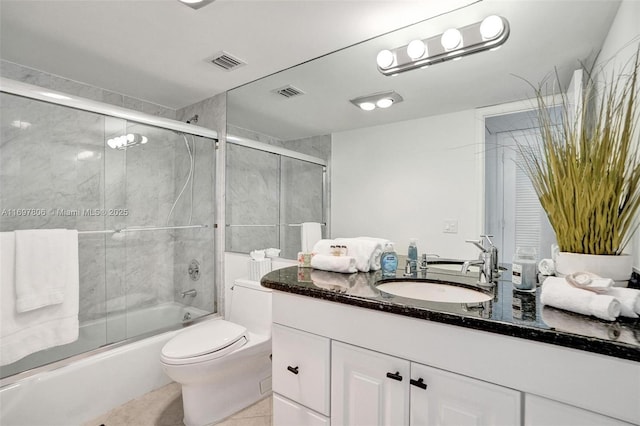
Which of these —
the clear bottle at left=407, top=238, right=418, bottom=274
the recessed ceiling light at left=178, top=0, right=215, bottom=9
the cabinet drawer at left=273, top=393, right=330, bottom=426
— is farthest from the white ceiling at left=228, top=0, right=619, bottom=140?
the cabinet drawer at left=273, top=393, right=330, bottom=426

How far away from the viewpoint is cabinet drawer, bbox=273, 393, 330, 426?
117cm

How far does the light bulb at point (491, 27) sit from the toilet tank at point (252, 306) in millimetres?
1849

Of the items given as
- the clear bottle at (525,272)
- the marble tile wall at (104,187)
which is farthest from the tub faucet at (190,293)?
the clear bottle at (525,272)

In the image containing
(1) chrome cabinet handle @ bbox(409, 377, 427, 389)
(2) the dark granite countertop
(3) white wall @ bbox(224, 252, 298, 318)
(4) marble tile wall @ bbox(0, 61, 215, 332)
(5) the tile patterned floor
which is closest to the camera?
(2) the dark granite countertop

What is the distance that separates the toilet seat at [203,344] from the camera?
62.8 inches

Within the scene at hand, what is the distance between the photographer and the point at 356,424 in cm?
108

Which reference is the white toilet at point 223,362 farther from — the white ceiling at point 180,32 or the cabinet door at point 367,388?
the white ceiling at point 180,32

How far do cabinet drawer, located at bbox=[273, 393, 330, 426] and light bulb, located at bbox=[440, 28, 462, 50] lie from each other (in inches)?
68.0

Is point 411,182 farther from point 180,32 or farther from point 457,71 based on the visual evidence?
point 180,32

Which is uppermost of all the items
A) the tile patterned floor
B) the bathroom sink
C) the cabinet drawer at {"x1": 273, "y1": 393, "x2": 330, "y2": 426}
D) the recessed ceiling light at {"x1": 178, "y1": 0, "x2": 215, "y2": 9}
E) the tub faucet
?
the recessed ceiling light at {"x1": 178, "y1": 0, "x2": 215, "y2": 9}

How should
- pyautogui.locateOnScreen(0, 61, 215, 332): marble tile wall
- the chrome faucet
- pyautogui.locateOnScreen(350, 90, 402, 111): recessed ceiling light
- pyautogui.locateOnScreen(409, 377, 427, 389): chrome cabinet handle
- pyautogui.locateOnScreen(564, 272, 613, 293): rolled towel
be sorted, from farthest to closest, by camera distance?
1. pyautogui.locateOnScreen(0, 61, 215, 332): marble tile wall
2. pyautogui.locateOnScreen(350, 90, 402, 111): recessed ceiling light
3. the chrome faucet
4. pyautogui.locateOnScreen(409, 377, 427, 389): chrome cabinet handle
5. pyautogui.locateOnScreen(564, 272, 613, 293): rolled towel

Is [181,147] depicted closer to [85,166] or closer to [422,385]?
[85,166]

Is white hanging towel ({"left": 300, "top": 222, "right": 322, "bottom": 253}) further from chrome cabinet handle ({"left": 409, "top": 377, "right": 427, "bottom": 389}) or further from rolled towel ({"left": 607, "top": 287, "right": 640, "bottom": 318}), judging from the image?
rolled towel ({"left": 607, "top": 287, "right": 640, "bottom": 318})

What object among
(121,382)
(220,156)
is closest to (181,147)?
(220,156)
